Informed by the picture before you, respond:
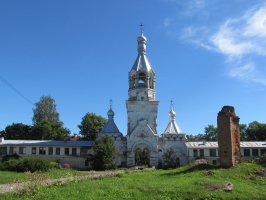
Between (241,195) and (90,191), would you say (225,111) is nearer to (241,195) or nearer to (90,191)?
(241,195)

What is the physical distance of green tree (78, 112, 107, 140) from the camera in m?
51.9

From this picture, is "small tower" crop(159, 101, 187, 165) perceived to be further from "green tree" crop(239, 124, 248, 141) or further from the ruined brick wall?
"green tree" crop(239, 124, 248, 141)

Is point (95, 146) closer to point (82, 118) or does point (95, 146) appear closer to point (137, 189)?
point (137, 189)

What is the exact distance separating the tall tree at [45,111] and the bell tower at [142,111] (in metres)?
20.1

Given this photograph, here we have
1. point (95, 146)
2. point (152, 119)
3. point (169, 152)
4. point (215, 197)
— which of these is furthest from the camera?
point (152, 119)

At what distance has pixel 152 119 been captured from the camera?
35938 millimetres

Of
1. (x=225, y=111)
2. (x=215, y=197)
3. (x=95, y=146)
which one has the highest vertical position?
(x=225, y=111)

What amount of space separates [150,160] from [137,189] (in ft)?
62.9

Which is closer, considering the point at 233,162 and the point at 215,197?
the point at 215,197

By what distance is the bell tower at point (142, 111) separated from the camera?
34.0 m

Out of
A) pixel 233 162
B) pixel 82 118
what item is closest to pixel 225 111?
pixel 233 162

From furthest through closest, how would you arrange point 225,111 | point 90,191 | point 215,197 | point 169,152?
point 169,152 → point 225,111 → point 90,191 → point 215,197

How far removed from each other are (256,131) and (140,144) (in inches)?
962

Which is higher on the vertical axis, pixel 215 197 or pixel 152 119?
pixel 152 119
